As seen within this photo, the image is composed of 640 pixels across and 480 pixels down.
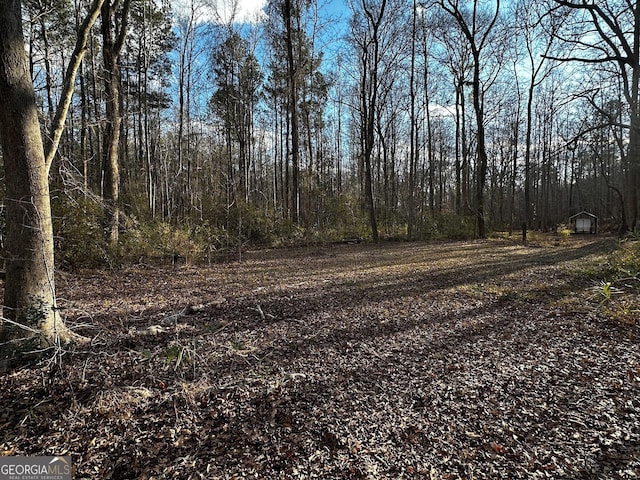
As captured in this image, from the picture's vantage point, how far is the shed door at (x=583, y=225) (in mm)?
23470

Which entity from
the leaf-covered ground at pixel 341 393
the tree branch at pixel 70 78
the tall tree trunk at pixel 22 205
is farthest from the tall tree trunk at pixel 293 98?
the tall tree trunk at pixel 22 205

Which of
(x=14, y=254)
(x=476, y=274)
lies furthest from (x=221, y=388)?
(x=476, y=274)

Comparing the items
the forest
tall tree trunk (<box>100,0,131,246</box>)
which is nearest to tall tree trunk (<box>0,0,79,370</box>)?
the forest

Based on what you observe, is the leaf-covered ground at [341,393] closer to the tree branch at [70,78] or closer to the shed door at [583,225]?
the tree branch at [70,78]

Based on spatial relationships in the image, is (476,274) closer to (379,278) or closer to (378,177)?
(379,278)

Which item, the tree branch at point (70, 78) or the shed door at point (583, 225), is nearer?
the tree branch at point (70, 78)

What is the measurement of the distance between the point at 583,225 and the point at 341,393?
95.0 ft

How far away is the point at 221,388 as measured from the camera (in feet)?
8.16

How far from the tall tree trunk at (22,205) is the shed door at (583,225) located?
30.3m

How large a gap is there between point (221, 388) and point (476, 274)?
19.9 ft

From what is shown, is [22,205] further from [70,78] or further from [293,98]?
[293,98]

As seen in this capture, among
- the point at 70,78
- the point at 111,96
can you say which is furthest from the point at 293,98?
A: the point at 70,78

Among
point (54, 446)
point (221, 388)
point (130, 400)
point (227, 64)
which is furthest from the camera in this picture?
point (227, 64)

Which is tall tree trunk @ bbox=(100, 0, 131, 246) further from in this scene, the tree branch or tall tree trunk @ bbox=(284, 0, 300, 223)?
tall tree trunk @ bbox=(284, 0, 300, 223)
